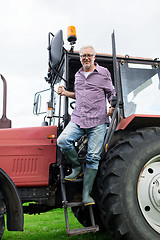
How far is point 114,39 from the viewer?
272 centimetres

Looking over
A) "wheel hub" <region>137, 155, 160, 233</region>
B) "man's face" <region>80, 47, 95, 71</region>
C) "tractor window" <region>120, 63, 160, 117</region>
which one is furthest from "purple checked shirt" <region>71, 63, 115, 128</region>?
"wheel hub" <region>137, 155, 160, 233</region>

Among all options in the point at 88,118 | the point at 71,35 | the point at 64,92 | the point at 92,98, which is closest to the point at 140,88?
the point at 92,98

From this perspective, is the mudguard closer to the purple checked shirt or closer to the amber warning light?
the purple checked shirt

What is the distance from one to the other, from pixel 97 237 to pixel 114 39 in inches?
108

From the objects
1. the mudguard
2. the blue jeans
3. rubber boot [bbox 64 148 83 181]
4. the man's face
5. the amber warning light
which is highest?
the amber warning light

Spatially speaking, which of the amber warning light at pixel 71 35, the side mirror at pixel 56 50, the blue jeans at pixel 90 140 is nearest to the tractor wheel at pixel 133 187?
the blue jeans at pixel 90 140

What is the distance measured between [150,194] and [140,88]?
1.40 m

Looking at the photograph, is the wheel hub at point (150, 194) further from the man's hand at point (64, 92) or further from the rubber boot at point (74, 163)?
the man's hand at point (64, 92)

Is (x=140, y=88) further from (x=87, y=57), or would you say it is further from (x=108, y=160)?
(x=108, y=160)

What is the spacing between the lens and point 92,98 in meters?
2.85

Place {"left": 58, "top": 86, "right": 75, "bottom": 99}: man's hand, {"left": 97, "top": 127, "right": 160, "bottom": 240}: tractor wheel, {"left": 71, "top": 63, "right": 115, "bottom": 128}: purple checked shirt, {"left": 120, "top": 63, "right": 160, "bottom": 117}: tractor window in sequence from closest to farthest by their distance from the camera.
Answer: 1. {"left": 97, "top": 127, "right": 160, "bottom": 240}: tractor wheel
2. {"left": 71, "top": 63, "right": 115, "bottom": 128}: purple checked shirt
3. {"left": 58, "top": 86, "right": 75, "bottom": 99}: man's hand
4. {"left": 120, "top": 63, "right": 160, "bottom": 117}: tractor window

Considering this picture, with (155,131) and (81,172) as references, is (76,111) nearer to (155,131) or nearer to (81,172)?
(81,172)

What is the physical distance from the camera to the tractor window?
3.12 metres

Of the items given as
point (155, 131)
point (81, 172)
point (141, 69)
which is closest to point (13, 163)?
point (81, 172)
